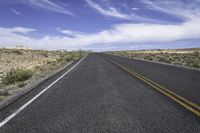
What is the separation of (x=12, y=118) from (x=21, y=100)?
8.21ft

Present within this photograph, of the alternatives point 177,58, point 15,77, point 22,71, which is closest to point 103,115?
point 15,77

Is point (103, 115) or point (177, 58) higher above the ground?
point (103, 115)

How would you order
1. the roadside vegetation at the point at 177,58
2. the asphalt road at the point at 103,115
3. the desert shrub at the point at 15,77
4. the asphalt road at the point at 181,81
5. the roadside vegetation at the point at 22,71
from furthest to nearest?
the roadside vegetation at the point at 177,58 → the desert shrub at the point at 15,77 → the roadside vegetation at the point at 22,71 → the asphalt road at the point at 181,81 → the asphalt road at the point at 103,115

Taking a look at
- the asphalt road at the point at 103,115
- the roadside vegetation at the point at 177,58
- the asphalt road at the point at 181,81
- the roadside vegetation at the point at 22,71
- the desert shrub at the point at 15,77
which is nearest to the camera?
the asphalt road at the point at 103,115

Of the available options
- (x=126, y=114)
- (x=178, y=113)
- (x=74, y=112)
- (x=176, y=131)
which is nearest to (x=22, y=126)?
(x=74, y=112)

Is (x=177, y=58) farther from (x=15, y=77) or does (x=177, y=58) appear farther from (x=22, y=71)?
(x=15, y=77)

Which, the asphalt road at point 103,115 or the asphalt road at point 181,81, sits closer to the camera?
the asphalt road at point 103,115

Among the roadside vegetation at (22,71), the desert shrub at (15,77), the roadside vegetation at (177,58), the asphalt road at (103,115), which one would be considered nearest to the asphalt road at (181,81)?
the asphalt road at (103,115)

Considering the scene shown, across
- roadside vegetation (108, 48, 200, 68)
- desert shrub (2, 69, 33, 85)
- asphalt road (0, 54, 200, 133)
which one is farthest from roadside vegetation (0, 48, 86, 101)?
roadside vegetation (108, 48, 200, 68)

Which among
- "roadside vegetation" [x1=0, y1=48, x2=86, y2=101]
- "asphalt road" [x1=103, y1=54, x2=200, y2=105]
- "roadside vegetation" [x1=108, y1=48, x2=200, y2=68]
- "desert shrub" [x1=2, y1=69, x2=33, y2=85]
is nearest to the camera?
"asphalt road" [x1=103, y1=54, x2=200, y2=105]

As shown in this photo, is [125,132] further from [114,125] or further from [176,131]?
[176,131]

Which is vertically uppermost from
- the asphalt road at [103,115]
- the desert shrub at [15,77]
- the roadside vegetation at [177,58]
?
the asphalt road at [103,115]

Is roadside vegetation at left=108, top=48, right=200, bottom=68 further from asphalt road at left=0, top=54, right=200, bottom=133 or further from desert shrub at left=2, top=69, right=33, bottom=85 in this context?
asphalt road at left=0, top=54, right=200, bottom=133

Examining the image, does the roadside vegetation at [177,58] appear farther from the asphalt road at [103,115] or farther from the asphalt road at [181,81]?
the asphalt road at [103,115]
